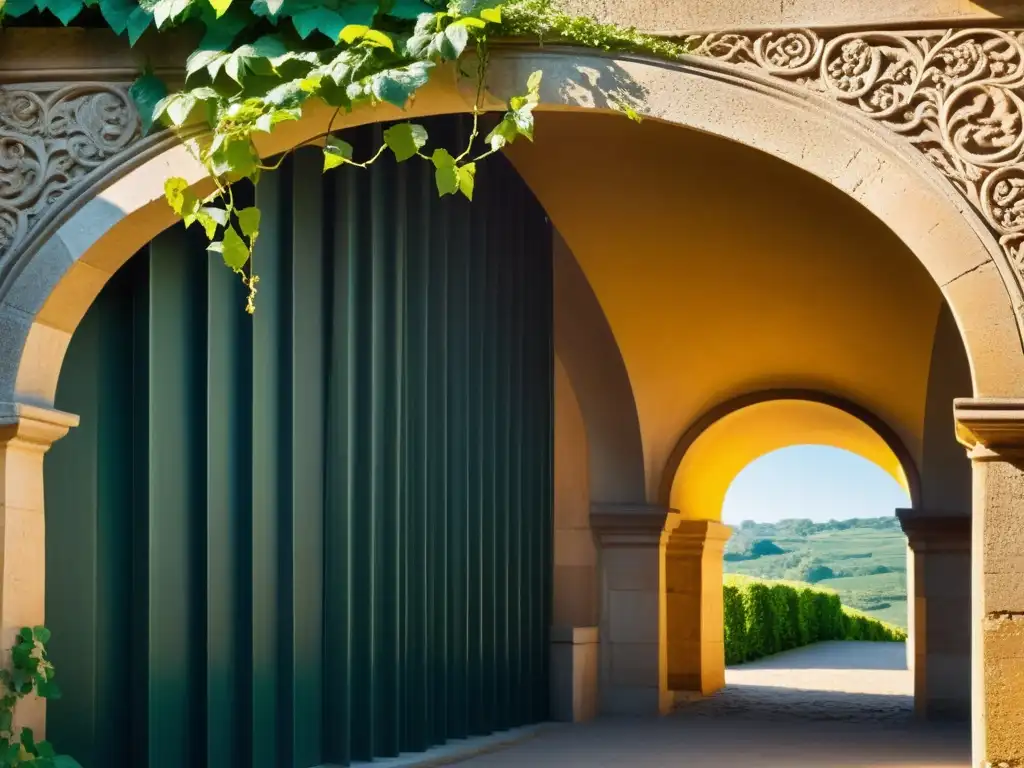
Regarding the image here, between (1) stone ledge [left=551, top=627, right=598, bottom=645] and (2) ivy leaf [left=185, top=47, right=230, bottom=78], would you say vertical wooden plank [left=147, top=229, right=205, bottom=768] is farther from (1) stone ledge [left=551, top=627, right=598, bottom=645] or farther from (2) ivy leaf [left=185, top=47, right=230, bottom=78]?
(1) stone ledge [left=551, top=627, right=598, bottom=645]

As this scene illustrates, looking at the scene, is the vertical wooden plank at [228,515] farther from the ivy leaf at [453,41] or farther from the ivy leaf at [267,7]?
the ivy leaf at [453,41]

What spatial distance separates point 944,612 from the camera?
35.8 feet

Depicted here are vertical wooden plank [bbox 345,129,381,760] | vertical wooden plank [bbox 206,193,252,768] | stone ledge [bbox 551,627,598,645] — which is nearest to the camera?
vertical wooden plank [bbox 206,193,252,768]

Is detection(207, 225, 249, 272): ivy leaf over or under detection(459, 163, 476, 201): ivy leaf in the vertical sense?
under

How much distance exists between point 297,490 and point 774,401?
6145 millimetres

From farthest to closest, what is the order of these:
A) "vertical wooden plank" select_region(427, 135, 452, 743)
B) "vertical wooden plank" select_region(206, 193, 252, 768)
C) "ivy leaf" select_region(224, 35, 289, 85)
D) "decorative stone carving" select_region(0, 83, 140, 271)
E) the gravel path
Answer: "vertical wooden plank" select_region(427, 135, 452, 743), the gravel path, "vertical wooden plank" select_region(206, 193, 252, 768), "decorative stone carving" select_region(0, 83, 140, 271), "ivy leaf" select_region(224, 35, 289, 85)

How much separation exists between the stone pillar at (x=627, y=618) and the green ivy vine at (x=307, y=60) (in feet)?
19.9

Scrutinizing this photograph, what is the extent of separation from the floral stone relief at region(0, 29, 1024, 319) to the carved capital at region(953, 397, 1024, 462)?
414 millimetres

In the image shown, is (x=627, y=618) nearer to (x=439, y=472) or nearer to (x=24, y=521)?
(x=439, y=472)

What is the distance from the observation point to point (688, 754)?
8352 mm

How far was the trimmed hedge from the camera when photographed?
18.7 m

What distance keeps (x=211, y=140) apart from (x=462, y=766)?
3.66 metres

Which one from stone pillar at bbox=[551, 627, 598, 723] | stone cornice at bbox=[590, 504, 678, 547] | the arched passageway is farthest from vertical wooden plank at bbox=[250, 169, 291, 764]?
stone cornice at bbox=[590, 504, 678, 547]

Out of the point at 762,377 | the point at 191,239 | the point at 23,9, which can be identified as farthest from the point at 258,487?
the point at 762,377
